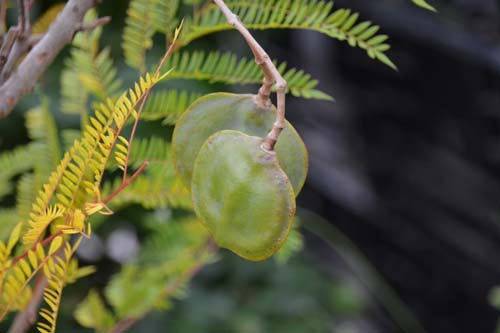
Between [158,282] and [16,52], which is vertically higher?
[16,52]

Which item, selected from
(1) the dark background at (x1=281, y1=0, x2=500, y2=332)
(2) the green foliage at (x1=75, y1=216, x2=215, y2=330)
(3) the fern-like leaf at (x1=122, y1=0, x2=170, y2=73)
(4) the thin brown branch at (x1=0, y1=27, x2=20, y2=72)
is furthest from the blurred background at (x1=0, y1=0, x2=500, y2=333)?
(4) the thin brown branch at (x1=0, y1=27, x2=20, y2=72)

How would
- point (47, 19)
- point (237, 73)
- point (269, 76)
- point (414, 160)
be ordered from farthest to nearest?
point (414, 160) < point (47, 19) < point (237, 73) < point (269, 76)

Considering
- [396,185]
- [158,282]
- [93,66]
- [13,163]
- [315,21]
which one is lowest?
[396,185]

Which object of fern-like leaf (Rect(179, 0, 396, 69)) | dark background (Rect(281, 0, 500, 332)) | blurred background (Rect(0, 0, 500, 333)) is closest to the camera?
fern-like leaf (Rect(179, 0, 396, 69))

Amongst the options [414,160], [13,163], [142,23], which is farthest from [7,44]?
[414,160]

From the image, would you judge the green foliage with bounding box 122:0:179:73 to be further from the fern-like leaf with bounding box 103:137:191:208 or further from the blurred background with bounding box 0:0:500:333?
the blurred background with bounding box 0:0:500:333

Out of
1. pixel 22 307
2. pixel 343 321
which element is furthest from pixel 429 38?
pixel 22 307

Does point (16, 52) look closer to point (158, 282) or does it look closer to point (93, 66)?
point (93, 66)
